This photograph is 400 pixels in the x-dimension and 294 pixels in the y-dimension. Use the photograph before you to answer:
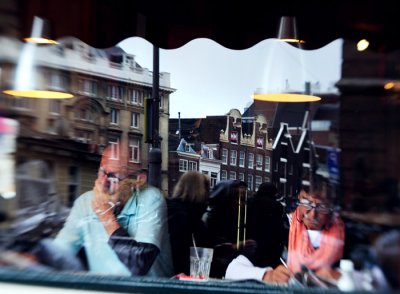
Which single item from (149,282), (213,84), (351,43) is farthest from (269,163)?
(149,282)

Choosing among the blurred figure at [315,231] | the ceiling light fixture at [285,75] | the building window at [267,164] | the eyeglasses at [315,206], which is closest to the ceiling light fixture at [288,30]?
the ceiling light fixture at [285,75]

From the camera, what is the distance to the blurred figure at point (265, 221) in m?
2.89

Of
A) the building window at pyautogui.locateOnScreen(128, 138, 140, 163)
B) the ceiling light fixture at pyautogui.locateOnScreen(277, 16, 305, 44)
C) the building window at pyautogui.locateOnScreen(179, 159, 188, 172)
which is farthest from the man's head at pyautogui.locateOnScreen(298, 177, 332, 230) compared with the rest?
the building window at pyautogui.locateOnScreen(128, 138, 140, 163)

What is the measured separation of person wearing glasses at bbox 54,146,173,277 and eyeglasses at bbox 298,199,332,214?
0.69 metres

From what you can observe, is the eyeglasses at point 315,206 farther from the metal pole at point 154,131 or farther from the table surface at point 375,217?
the metal pole at point 154,131

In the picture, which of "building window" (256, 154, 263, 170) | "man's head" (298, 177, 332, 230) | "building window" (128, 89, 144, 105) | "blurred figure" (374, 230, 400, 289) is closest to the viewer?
"blurred figure" (374, 230, 400, 289)

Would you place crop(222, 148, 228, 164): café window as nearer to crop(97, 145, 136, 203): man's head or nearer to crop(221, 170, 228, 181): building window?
crop(221, 170, 228, 181): building window

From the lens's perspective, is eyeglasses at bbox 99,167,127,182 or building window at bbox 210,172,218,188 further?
building window at bbox 210,172,218,188

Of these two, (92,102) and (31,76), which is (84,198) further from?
(31,76)

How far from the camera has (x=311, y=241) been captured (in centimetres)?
251

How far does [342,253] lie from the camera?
7.43ft

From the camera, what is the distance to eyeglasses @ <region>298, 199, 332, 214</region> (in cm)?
259

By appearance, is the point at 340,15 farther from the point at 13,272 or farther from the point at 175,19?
the point at 13,272

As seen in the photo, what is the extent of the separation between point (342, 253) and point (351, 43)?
3.53 feet
